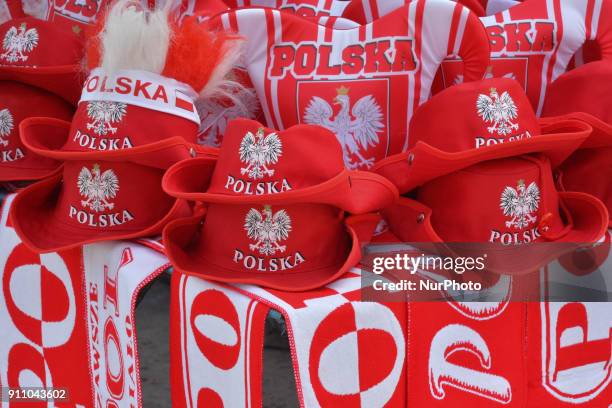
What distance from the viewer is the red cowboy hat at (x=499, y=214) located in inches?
41.3

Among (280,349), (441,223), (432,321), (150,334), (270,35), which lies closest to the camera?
(432,321)

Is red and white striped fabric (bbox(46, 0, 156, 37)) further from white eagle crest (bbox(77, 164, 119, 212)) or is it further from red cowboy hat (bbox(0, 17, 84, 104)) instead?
white eagle crest (bbox(77, 164, 119, 212))

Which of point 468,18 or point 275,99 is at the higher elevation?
point 468,18

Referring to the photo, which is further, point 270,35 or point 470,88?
point 270,35

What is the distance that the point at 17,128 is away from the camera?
1.28 meters

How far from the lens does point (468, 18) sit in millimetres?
1165

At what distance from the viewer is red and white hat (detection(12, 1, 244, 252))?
1078mm

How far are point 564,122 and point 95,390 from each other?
90 centimetres

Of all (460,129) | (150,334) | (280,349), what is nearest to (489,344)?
(460,129)

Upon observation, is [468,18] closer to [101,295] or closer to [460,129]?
[460,129]

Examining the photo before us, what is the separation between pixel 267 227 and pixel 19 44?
661 millimetres

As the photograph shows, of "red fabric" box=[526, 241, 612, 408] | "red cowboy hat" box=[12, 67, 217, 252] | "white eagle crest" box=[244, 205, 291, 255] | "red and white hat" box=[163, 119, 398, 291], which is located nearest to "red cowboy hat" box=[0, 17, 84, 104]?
"red cowboy hat" box=[12, 67, 217, 252]

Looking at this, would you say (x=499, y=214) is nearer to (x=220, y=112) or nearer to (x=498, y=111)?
(x=498, y=111)

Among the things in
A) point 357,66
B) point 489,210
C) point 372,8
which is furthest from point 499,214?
point 372,8
